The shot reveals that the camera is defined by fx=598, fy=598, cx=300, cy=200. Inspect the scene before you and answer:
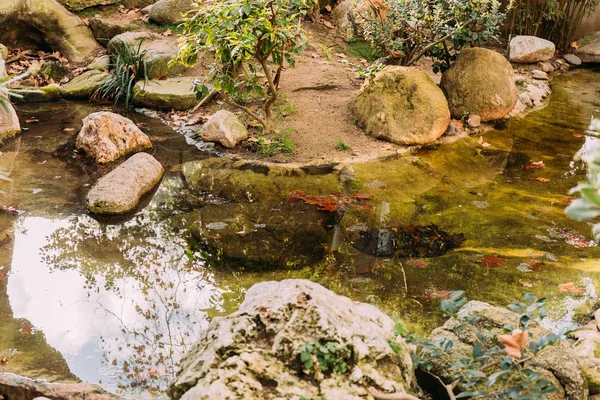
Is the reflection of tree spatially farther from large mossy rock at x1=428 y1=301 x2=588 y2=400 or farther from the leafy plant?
the leafy plant

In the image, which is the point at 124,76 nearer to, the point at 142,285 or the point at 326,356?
the point at 142,285

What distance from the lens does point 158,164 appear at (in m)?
6.39

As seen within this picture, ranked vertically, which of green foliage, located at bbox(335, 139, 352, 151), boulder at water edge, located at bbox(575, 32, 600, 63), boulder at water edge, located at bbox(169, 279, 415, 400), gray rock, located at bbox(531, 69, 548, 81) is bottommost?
green foliage, located at bbox(335, 139, 352, 151)

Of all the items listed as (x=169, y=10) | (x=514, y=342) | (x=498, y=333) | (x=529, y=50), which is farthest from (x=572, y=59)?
(x=514, y=342)

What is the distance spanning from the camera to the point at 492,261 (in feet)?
15.9

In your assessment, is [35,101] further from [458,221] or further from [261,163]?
[458,221]

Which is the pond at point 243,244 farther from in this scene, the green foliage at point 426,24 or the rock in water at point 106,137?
the green foliage at point 426,24

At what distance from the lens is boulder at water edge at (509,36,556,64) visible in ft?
33.8

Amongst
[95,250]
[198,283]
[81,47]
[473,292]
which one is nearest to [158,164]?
[95,250]

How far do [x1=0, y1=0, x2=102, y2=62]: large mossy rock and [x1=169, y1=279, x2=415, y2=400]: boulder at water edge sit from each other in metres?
8.61

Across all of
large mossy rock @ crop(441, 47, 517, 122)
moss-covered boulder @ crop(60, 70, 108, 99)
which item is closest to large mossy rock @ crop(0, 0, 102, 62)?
moss-covered boulder @ crop(60, 70, 108, 99)

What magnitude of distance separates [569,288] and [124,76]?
6756 mm

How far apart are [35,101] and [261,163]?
14.0 feet

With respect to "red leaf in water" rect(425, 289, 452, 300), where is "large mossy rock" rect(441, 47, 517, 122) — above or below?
above
